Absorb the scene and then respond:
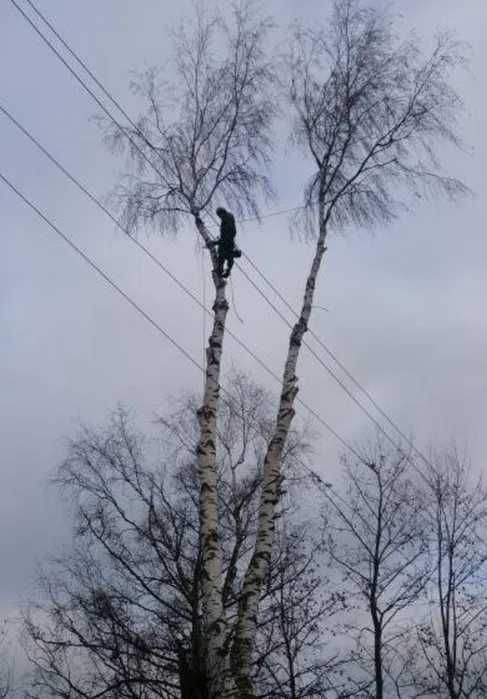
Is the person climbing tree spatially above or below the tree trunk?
above

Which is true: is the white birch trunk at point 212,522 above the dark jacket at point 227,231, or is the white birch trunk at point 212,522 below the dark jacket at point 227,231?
below

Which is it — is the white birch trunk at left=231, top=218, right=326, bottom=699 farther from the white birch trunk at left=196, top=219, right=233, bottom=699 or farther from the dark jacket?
the dark jacket

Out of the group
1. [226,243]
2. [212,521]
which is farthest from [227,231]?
[212,521]

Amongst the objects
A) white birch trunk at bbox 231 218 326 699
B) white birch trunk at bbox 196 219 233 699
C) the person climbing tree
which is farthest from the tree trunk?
the person climbing tree

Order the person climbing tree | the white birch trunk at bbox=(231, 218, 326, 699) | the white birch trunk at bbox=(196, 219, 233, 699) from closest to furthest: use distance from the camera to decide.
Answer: the white birch trunk at bbox=(196, 219, 233, 699) < the white birch trunk at bbox=(231, 218, 326, 699) < the person climbing tree

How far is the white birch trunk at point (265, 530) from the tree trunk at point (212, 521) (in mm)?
242

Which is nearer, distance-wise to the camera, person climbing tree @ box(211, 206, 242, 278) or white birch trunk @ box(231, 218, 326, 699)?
white birch trunk @ box(231, 218, 326, 699)

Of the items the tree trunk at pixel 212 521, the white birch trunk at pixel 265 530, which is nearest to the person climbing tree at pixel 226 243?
the tree trunk at pixel 212 521

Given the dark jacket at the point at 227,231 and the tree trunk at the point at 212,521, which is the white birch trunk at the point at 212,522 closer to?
the tree trunk at the point at 212,521

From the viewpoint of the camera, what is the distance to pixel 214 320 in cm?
1109

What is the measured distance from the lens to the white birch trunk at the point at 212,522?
8977mm

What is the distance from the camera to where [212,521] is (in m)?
9.59

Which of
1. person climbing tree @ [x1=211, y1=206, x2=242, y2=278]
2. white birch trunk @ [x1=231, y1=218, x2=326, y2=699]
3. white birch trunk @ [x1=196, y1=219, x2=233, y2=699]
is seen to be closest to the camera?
white birch trunk @ [x1=196, y1=219, x2=233, y2=699]

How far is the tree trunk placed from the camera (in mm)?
8984
